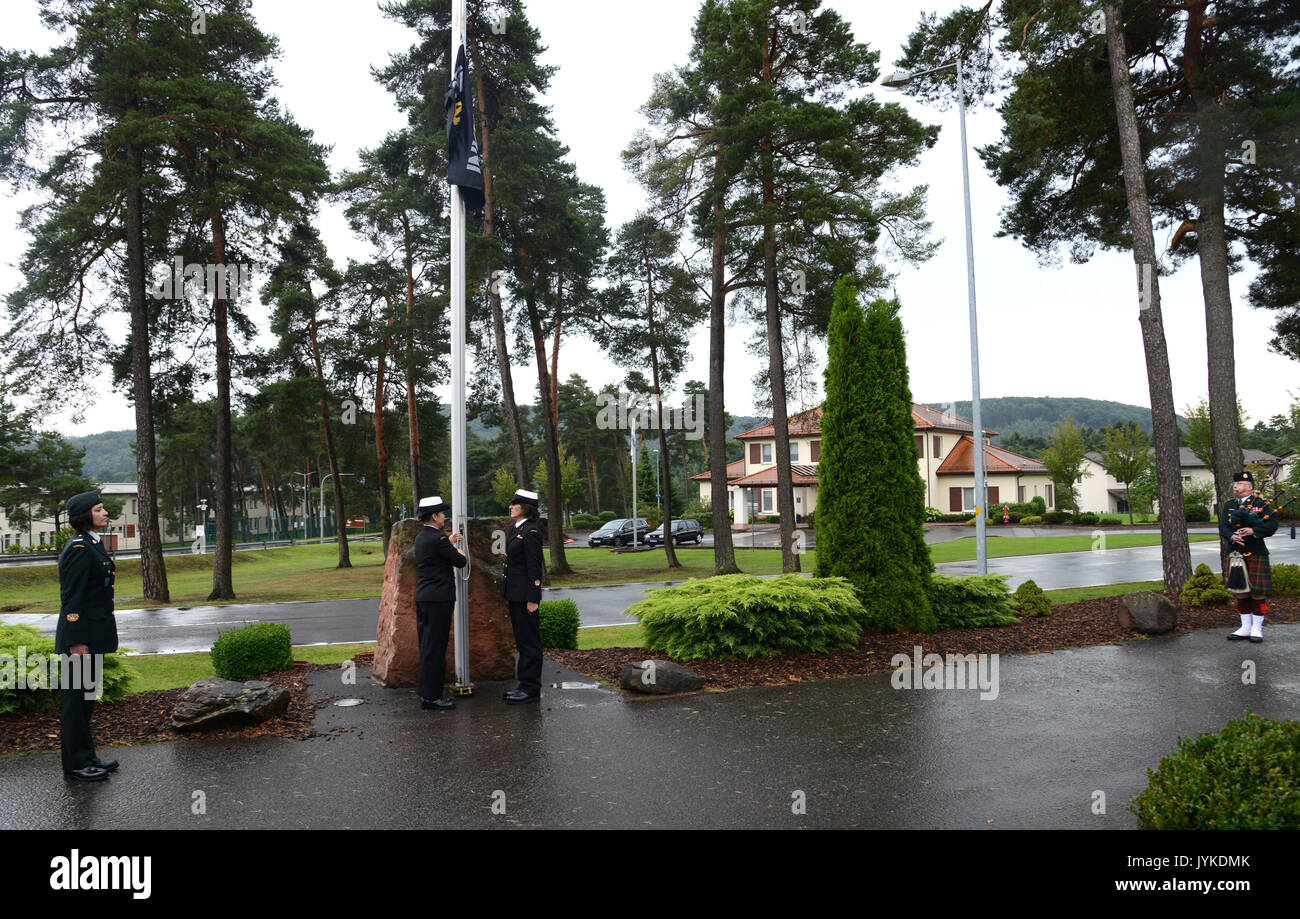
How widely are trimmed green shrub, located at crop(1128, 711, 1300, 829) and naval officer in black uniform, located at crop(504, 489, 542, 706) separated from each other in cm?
523

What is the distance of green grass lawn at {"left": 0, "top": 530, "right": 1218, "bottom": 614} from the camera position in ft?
84.4

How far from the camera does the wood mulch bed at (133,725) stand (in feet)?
21.8

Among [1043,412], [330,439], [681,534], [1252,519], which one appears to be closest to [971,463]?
[681,534]

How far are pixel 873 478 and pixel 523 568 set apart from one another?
480 cm

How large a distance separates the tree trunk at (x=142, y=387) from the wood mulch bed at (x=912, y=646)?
1843 cm

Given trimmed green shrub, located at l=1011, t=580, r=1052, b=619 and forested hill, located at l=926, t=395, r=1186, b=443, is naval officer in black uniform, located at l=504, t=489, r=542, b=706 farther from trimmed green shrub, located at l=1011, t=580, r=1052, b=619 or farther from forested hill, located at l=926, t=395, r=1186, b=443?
forested hill, located at l=926, t=395, r=1186, b=443

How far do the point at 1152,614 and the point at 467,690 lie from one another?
888 centimetres

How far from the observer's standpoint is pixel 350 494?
9006 cm

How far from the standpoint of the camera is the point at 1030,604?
39.8 feet

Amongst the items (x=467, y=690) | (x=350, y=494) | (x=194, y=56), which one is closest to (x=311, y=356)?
(x=194, y=56)

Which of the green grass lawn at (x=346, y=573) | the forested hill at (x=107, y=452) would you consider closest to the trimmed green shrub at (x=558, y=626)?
the green grass lawn at (x=346, y=573)
